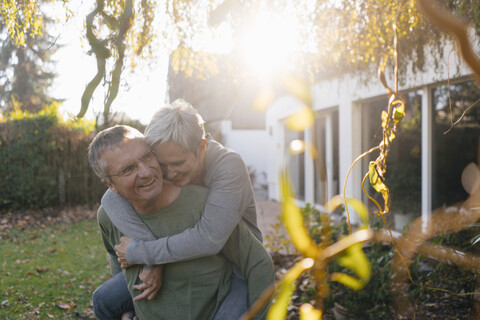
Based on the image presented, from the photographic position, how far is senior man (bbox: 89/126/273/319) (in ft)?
6.47

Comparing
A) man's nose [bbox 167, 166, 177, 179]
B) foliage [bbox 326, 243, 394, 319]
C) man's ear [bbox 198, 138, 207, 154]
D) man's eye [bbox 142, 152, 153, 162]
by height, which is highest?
man's ear [bbox 198, 138, 207, 154]

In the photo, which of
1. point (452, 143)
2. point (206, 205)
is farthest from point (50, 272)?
point (452, 143)

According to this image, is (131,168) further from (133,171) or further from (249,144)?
(249,144)

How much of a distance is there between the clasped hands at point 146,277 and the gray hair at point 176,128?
0.52 meters

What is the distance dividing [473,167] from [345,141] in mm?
2797

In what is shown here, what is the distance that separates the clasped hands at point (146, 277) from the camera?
195 centimetres

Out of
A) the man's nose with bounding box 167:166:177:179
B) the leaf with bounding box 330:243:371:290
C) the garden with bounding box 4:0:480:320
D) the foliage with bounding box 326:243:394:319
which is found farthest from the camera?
the foliage with bounding box 326:243:394:319

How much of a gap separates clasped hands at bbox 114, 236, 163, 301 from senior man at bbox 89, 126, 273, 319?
0.05m

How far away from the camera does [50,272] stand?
18.4 feet

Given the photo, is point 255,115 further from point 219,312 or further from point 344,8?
point 219,312

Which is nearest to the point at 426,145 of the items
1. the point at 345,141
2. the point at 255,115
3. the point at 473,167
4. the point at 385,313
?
the point at 473,167

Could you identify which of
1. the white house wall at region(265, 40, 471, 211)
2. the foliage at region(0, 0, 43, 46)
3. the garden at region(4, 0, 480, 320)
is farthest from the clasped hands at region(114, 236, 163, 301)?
the white house wall at region(265, 40, 471, 211)

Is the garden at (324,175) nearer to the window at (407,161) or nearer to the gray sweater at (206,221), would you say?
the window at (407,161)

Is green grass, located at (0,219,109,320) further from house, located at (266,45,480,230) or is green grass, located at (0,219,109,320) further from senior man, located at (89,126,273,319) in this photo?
house, located at (266,45,480,230)
